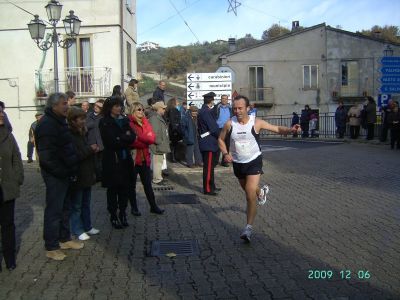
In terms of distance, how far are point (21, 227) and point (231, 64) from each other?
34878 millimetres

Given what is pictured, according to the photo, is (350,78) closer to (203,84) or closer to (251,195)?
(203,84)

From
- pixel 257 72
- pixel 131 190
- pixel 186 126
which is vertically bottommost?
pixel 131 190

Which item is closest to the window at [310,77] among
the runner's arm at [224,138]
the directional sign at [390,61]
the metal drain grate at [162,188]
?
the directional sign at [390,61]

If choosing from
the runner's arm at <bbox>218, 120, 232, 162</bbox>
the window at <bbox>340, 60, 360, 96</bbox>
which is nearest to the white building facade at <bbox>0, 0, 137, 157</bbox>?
the runner's arm at <bbox>218, 120, 232, 162</bbox>

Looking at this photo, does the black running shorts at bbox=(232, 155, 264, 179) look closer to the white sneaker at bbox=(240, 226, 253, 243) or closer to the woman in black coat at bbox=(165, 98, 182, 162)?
the white sneaker at bbox=(240, 226, 253, 243)

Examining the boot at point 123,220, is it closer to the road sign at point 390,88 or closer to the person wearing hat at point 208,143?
the person wearing hat at point 208,143

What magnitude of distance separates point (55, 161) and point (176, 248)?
1828 mm

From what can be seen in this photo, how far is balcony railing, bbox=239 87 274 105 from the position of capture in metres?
41.1

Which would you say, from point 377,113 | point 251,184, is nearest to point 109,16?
point 377,113

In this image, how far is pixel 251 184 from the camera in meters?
6.63

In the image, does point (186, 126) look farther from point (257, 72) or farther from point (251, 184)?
point (257, 72)

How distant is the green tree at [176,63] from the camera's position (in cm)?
6201

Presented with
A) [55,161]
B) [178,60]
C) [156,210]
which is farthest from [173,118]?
[178,60]
